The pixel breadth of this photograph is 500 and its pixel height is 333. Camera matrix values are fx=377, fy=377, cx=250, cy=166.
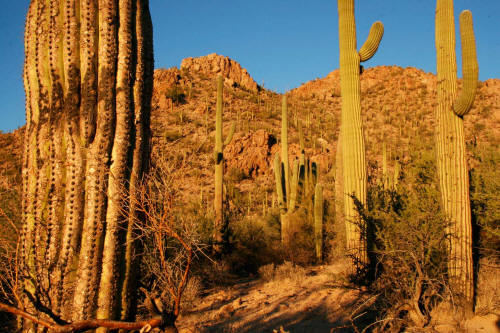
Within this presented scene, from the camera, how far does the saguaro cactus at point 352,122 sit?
7449 mm

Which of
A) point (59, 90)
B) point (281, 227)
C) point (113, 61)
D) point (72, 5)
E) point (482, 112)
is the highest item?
point (482, 112)

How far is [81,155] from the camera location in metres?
3.76

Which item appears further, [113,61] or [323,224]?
[323,224]

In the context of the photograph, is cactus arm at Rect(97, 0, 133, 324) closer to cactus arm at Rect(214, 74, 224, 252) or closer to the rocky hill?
cactus arm at Rect(214, 74, 224, 252)

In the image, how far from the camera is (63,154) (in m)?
3.79

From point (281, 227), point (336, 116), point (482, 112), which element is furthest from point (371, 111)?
point (281, 227)

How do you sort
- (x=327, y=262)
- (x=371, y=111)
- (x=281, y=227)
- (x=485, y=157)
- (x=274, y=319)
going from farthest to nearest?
1. (x=371, y=111)
2. (x=281, y=227)
3. (x=327, y=262)
4. (x=485, y=157)
5. (x=274, y=319)

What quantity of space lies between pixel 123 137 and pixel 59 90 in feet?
2.63

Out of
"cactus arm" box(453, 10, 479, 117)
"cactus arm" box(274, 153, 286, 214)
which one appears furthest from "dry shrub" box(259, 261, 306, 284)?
"cactus arm" box(453, 10, 479, 117)

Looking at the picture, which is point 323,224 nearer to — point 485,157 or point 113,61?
point 485,157

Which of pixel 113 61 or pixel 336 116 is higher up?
pixel 336 116

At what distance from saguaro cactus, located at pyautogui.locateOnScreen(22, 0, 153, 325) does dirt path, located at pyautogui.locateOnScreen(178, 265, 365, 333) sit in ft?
6.62

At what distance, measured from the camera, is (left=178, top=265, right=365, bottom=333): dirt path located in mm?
6242

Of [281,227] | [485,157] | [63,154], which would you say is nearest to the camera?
[63,154]
